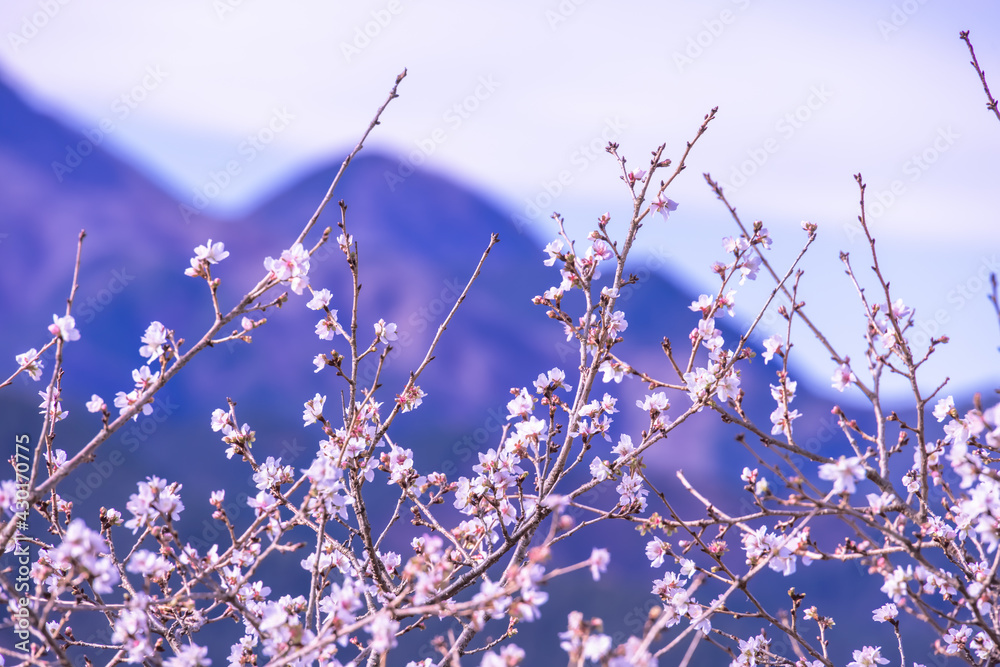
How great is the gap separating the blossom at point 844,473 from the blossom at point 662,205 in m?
1.31

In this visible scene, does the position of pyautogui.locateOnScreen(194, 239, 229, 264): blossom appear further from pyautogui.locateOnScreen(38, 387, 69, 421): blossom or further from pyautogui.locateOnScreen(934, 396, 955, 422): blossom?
pyautogui.locateOnScreen(934, 396, 955, 422): blossom

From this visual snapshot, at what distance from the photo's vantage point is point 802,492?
7.30 feet

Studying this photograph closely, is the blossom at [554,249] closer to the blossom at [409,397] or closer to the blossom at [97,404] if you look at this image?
the blossom at [409,397]

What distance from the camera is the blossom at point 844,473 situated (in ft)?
7.14

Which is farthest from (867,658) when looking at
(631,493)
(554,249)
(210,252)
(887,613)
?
(210,252)

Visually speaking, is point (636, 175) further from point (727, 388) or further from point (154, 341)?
point (154, 341)

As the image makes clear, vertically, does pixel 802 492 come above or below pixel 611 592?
below

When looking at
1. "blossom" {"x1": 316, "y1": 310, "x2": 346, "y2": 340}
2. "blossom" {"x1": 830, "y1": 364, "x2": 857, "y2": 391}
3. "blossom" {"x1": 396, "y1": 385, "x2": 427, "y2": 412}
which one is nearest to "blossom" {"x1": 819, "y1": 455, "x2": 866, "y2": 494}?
"blossom" {"x1": 830, "y1": 364, "x2": 857, "y2": 391}

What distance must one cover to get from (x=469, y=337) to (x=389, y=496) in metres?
6.55

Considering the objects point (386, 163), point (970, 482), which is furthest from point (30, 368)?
point (386, 163)

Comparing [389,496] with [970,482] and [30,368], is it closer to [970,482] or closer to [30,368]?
[30,368]

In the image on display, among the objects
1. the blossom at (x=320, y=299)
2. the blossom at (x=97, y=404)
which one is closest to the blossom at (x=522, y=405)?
the blossom at (x=320, y=299)

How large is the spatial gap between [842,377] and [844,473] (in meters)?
0.57

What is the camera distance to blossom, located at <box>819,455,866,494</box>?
2176 millimetres
